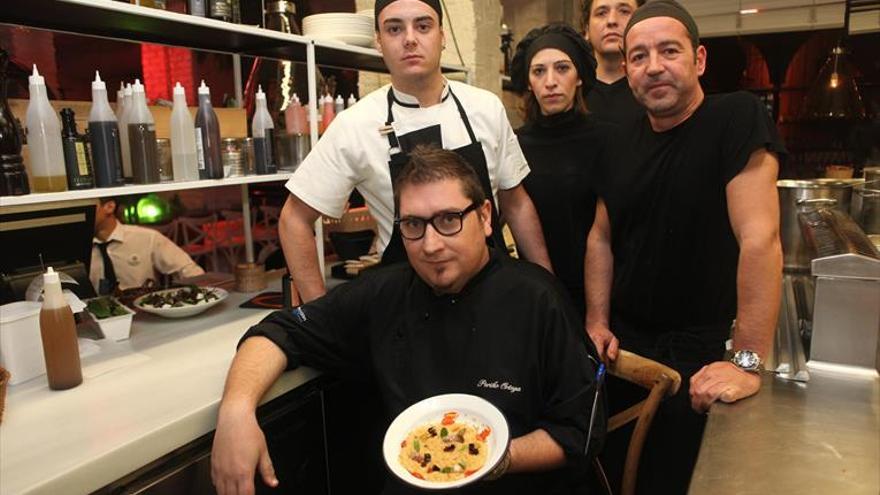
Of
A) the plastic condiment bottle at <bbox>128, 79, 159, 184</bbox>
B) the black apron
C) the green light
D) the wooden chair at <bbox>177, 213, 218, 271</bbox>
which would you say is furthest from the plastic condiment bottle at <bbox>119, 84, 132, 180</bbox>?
the wooden chair at <bbox>177, 213, 218, 271</bbox>

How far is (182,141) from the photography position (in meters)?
2.03

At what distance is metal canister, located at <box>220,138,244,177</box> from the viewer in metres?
2.25

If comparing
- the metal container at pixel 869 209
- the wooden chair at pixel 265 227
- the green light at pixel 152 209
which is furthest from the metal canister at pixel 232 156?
the green light at pixel 152 209

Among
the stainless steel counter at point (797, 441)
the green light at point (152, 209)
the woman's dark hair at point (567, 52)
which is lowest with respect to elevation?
the stainless steel counter at point (797, 441)

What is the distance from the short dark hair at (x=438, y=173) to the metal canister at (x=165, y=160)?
0.84 meters

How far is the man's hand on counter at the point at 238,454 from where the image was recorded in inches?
55.9

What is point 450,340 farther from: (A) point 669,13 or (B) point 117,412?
(A) point 669,13

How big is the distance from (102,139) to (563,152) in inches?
60.7

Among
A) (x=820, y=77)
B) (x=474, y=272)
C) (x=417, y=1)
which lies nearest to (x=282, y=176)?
(x=417, y=1)

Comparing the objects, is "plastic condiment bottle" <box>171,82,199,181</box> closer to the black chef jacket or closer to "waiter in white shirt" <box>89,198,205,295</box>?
the black chef jacket

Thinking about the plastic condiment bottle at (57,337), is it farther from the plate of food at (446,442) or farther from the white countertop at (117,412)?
the plate of food at (446,442)

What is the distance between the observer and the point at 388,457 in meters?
1.33

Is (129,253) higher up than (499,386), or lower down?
higher up

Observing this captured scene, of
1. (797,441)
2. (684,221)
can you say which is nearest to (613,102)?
(684,221)
